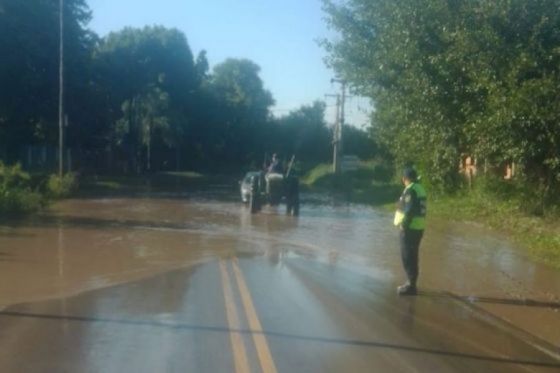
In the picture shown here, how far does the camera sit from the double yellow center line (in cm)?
813

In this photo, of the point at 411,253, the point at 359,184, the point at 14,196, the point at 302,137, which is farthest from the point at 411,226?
the point at 302,137

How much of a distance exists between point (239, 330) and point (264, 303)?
1.84 m

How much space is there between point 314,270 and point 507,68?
815 cm

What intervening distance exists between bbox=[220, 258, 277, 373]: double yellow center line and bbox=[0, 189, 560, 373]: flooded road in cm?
3

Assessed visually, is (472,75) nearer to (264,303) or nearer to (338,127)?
Result: (264,303)

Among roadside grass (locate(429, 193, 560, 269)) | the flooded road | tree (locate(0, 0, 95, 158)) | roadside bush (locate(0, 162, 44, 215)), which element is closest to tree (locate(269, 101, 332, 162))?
tree (locate(0, 0, 95, 158))

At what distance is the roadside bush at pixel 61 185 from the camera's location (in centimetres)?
3374

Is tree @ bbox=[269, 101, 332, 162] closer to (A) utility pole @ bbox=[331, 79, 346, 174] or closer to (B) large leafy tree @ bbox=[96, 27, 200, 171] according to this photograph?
Result: (B) large leafy tree @ bbox=[96, 27, 200, 171]

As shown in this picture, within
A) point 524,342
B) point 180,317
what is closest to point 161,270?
point 180,317

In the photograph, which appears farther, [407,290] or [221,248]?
[221,248]

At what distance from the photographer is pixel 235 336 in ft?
30.6

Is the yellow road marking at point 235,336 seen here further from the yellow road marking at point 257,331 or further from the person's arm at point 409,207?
the person's arm at point 409,207

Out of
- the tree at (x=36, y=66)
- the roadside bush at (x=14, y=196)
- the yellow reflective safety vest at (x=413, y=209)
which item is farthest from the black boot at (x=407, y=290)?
the tree at (x=36, y=66)

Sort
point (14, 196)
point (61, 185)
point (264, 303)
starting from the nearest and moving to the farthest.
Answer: point (264, 303) → point (14, 196) → point (61, 185)
